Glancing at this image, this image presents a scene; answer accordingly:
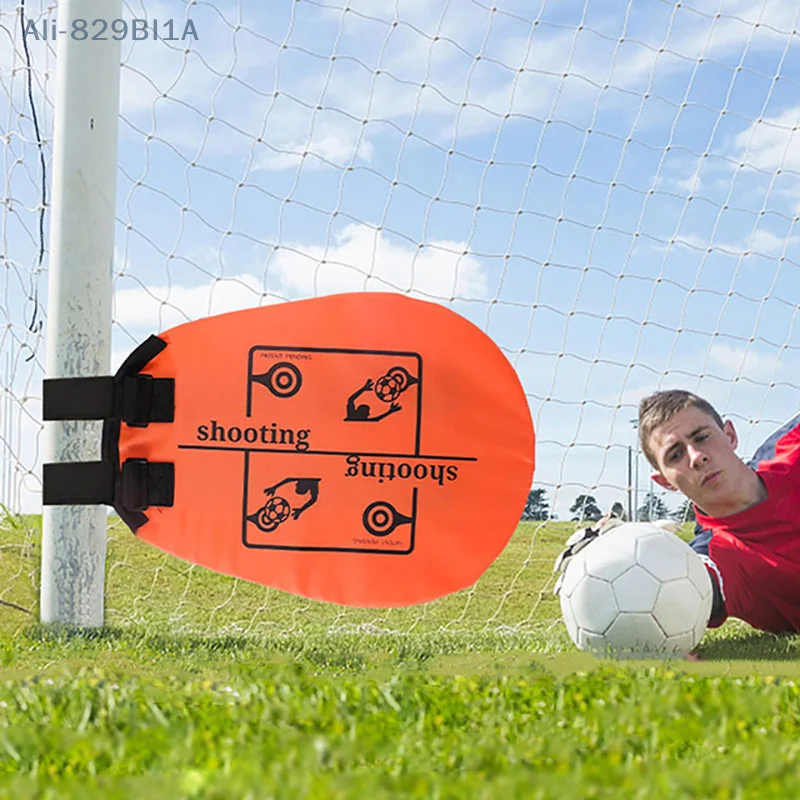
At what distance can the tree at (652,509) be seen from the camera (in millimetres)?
3799

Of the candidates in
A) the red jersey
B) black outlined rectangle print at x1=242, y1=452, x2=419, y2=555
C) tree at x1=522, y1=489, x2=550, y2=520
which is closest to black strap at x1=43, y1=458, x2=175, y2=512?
black outlined rectangle print at x1=242, y1=452, x2=419, y2=555

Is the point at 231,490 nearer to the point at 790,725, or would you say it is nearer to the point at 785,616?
the point at 790,725

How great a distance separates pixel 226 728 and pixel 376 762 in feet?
1.15

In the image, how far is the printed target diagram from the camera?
10.4 feet

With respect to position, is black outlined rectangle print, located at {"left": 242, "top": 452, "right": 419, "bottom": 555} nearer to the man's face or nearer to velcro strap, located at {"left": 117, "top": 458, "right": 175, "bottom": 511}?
velcro strap, located at {"left": 117, "top": 458, "right": 175, "bottom": 511}

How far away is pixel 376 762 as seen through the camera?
1.47m

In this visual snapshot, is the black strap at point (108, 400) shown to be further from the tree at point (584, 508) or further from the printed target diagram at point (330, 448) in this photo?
the tree at point (584, 508)

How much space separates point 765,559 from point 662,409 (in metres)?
0.72

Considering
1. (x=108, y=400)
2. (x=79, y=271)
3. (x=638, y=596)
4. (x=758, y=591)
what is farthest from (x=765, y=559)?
(x=79, y=271)

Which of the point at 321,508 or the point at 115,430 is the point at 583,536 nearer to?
the point at 321,508

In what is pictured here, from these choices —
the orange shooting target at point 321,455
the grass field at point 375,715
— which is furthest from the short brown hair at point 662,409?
the grass field at point 375,715

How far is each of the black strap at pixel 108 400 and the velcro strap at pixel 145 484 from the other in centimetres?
15

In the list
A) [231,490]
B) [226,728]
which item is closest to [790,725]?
[226,728]

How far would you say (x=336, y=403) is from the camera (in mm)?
3178
